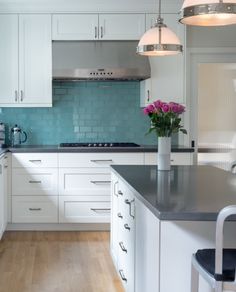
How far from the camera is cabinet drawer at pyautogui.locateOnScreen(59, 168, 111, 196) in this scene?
5234mm

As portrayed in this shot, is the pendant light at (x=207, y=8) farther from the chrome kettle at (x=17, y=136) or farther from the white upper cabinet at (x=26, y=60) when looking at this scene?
the chrome kettle at (x=17, y=136)

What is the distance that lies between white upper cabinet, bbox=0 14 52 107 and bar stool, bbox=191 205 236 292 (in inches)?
148

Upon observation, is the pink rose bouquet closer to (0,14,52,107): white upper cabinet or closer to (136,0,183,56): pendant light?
(136,0,183,56): pendant light

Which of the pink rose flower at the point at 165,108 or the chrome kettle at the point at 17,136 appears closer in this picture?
the pink rose flower at the point at 165,108

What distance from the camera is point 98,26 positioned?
212 inches

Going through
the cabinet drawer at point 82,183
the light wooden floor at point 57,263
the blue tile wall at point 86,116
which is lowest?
the light wooden floor at point 57,263

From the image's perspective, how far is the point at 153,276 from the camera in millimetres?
2232

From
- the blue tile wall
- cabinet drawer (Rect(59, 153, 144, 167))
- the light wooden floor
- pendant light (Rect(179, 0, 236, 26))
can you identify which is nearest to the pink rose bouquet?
pendant light (Rect(179, 0, 236, 26))

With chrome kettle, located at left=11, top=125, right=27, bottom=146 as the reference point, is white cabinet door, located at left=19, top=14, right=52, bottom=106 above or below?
above

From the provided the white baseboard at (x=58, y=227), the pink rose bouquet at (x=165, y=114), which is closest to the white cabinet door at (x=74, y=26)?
the white baseboard at (x=58, y=227)

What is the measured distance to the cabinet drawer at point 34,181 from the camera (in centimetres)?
521

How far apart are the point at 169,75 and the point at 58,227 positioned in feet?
6.78

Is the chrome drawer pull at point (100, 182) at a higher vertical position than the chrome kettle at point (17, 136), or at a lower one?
lower

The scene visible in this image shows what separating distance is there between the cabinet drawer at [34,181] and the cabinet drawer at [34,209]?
6 cm
